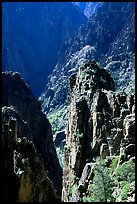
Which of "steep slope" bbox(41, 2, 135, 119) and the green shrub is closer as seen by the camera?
the green shrub

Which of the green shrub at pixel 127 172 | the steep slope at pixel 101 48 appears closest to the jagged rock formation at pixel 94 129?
the green shrub at pixel 127 172

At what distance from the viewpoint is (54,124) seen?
140 metres

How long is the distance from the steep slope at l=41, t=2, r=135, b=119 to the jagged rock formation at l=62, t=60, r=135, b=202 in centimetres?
8542

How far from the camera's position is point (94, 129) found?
1832 inches

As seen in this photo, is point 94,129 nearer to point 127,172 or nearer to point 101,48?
point 127,172

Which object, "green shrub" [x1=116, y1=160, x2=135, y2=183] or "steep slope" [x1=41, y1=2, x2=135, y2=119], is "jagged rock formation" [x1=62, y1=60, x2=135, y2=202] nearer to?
"green shrub" [x1=116, y1=160, x2=135, y2=183]

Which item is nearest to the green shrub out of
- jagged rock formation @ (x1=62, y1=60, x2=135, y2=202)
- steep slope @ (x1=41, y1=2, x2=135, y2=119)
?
jagged rock formation @ (x1=62, y1=60, x2=135, y2=202)

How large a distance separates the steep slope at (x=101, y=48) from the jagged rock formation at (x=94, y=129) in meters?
85.4

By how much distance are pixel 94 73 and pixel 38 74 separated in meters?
144

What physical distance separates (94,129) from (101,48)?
413ft

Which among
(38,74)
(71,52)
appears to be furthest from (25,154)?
(38,74)

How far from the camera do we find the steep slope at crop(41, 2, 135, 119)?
148875mm

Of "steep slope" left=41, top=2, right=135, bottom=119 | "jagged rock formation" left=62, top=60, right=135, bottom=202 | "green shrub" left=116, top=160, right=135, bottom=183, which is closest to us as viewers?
"green shrub" left=116, top=160, right=135, bottom=183

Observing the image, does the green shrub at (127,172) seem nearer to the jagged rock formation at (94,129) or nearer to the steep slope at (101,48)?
the jagged rock formation at (94,129)
